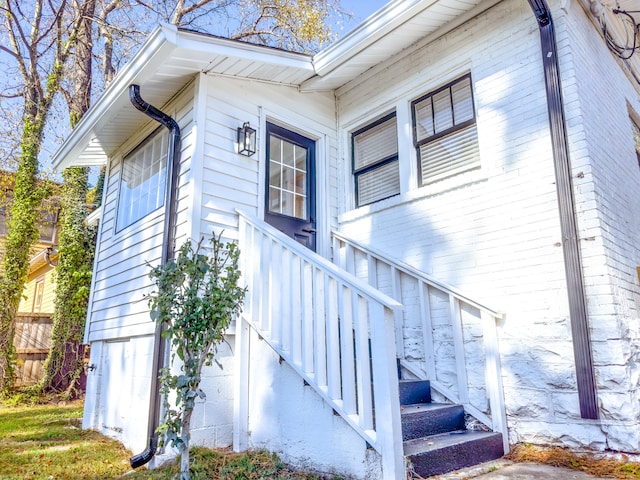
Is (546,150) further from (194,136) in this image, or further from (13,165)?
(13,165)

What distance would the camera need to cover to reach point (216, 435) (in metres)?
3.56

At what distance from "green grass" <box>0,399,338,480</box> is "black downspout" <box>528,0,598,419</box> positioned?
1905mm

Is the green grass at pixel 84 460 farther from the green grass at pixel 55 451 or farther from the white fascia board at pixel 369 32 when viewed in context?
the white fascia board at pixel 369 32

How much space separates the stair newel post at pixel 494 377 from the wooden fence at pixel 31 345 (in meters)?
8.43

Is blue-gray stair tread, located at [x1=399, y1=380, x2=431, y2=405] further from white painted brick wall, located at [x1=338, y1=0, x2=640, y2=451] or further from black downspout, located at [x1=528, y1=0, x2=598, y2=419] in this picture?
black downspout, located at [x1=528, y1=0, x2=598, y2=419]

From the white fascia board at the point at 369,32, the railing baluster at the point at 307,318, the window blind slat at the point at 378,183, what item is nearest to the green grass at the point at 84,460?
the railing baluster at the point at 307,318

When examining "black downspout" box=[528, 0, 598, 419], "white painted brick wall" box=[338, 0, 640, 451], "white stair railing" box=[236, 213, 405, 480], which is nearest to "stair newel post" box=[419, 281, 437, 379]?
"white painted brick wall" box=[338, 0, 640, 451]

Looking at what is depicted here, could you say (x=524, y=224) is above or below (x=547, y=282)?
above

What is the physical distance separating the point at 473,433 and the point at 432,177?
239 cm

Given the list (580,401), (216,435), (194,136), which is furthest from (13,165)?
(580,401)

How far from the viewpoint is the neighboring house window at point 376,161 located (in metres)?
4.86

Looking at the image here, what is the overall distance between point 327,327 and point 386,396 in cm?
66

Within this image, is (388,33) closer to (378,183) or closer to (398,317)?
(378,183)

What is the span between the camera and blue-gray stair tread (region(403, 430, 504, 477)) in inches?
98.8
